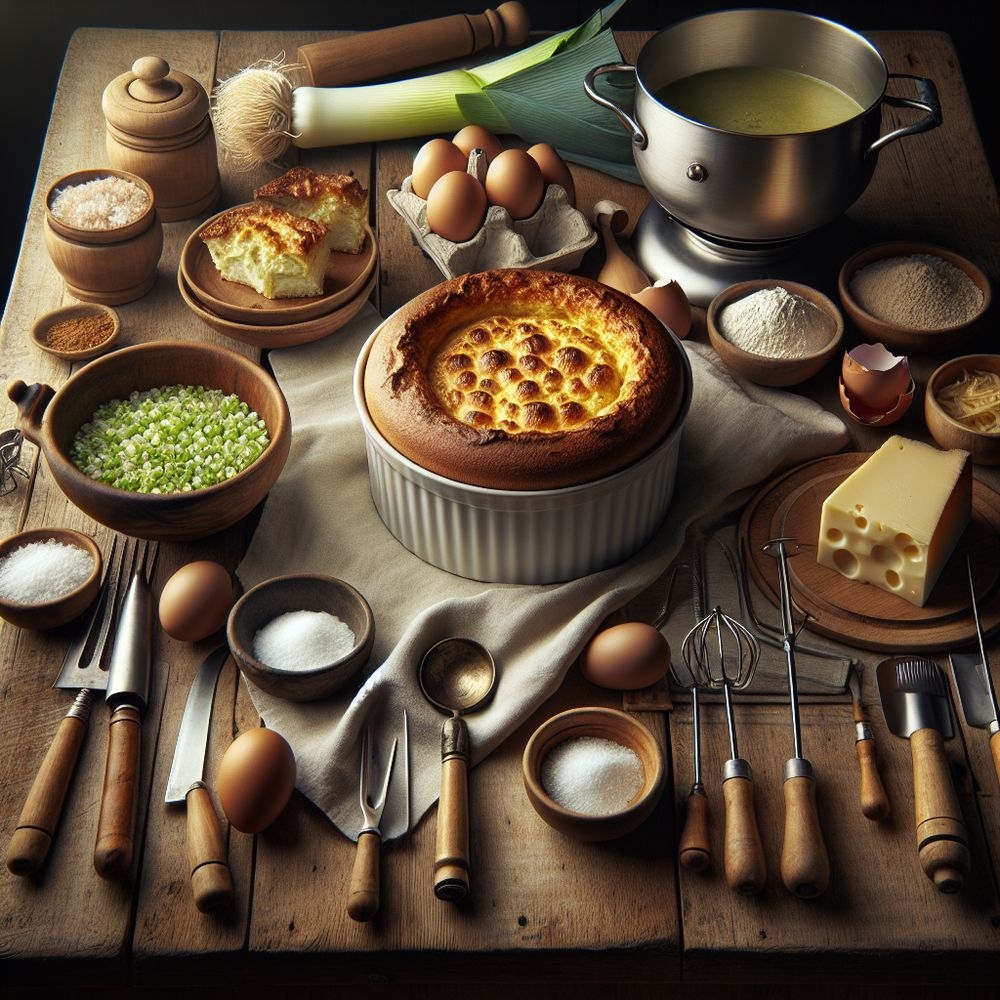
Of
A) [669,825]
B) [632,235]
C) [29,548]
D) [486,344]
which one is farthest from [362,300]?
[669,825]

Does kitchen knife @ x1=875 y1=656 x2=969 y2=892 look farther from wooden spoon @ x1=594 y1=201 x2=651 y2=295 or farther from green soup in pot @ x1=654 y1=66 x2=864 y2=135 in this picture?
green soup in pot @ x1=654 y1=66 x2=864 y2=135

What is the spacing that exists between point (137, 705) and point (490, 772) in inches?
18.9

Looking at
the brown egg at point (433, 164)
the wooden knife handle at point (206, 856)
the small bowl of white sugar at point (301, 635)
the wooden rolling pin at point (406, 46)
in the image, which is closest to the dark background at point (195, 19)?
the wooden rolling pin at point (406, 46)

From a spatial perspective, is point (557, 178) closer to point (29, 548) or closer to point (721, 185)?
point (721, 185)

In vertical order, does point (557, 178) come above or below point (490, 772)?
above

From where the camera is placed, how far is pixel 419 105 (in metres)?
2.59

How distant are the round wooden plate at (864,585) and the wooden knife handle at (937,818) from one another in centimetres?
20

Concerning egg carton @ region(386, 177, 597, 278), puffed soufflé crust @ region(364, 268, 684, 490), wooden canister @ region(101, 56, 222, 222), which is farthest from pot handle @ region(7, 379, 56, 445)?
egg carton @ region(386, 177, 597, 278)

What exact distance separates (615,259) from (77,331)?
0.98m

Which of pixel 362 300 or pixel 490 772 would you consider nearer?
pixel 490 772

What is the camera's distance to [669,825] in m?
1.57

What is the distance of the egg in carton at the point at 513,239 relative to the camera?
7.46 ft

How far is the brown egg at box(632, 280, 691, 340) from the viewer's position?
2.17 m

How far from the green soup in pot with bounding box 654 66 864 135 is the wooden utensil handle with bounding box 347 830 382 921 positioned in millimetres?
1338
